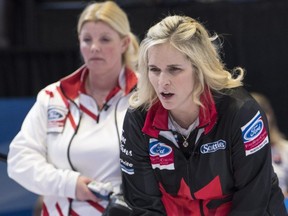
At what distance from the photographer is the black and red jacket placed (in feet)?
7.06

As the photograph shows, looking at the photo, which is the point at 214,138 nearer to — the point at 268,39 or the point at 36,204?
the point at 36,204

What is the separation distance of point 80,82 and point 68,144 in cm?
29

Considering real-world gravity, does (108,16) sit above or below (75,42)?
above

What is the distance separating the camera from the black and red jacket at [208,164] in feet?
7.06

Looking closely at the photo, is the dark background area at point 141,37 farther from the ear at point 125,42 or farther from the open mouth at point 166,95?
the open mouth at point 166,95

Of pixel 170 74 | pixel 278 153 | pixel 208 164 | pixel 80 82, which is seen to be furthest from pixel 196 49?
pixel 278 153

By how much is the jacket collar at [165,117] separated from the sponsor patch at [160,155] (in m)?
0.04

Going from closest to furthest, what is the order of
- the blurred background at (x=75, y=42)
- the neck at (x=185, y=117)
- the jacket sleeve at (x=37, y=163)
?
the neck at (x=185, y=117), the jacket sleeve at (x=37, y=163), the blurred background at (x=75, y=42)

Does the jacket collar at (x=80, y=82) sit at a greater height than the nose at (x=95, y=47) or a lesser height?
lesser

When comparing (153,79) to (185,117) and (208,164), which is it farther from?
(208,164)

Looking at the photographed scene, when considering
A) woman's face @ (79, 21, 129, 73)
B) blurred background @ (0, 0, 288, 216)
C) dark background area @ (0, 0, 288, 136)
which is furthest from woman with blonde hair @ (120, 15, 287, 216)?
dark background area @ (0, 0, 288, 136)

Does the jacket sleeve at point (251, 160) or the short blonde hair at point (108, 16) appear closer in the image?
the jacket sleeve at point (251, 160)

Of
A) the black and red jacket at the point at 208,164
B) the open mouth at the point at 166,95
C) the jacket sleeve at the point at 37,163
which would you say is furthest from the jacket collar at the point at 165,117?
the jacket sleeve at the point at 37,163

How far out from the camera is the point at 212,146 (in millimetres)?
2166
